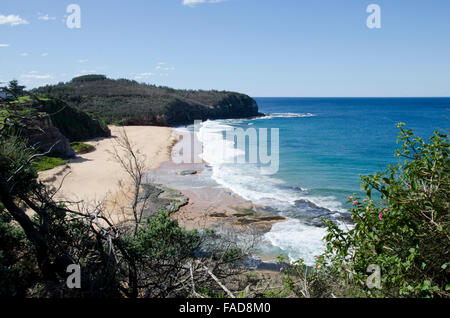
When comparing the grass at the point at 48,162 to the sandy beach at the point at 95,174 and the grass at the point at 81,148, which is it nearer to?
the sandy beach at the point at 95,174

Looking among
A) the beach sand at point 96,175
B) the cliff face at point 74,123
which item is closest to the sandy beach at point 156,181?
the beach sand at point 96,175

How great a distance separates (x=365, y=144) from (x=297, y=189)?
66.3 feet

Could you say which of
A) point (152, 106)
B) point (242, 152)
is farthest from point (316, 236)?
point (152, 106)

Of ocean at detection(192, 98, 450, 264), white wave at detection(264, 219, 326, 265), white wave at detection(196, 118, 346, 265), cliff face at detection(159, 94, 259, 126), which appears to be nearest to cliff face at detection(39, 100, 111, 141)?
ocean at detection(192, 98, 450, 264)

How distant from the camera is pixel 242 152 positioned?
96.6ft

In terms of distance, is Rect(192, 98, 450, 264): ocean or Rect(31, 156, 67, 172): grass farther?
Rect(31, 156, 67, 172): grass

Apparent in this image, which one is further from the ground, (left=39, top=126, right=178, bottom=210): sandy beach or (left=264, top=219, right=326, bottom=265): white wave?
(left=39, top=126, right=178, bottom=210): sandy beach

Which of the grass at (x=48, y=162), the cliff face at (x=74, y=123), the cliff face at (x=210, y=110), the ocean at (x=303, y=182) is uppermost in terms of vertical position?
the cliff face at (x=210, y=110)

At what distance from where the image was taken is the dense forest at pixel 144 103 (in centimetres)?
5097

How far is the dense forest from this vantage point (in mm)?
50969

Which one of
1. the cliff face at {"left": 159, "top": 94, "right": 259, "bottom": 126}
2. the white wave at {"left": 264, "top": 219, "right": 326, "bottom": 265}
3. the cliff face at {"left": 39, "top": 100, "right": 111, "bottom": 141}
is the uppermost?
the cliff face at {"left": 159, "top": 94, "right": 259, "bottom": 126}

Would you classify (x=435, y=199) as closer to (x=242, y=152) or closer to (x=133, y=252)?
(x=133, y=252)

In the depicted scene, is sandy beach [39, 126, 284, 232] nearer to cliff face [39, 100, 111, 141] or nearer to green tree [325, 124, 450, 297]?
cliff face [39, 100, 111, 141]

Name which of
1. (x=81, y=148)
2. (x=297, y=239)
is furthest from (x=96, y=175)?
(x=297, y=239)
